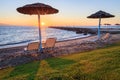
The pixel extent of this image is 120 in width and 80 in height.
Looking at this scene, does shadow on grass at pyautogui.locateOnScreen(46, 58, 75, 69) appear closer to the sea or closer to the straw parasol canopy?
the straw parasol canopy

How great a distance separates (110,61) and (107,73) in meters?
1.38

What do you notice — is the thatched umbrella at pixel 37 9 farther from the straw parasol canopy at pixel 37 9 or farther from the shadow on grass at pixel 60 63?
the shadow on grass at pixel 60 63

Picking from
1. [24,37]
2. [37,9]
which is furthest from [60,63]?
[24,37]

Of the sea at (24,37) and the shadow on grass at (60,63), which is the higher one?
the shadow on grass at (60,63)

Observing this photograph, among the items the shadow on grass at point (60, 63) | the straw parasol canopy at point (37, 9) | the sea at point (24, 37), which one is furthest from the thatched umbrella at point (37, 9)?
the sea at point (24, 37)

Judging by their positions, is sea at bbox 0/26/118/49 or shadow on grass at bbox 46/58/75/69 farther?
sea at bbox 0/26/118/49

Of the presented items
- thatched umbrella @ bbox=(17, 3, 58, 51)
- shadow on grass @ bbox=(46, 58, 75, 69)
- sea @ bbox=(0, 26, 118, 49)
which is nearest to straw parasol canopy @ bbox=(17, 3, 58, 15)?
thatched umbrella @ bbox=(17, 3, 58, 51)

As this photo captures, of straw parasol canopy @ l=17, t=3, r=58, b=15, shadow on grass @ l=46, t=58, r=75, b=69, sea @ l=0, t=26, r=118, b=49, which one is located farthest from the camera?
sea @ l=0, t=26, r=118, b=49

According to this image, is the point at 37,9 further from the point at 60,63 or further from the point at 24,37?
the point at 24,37

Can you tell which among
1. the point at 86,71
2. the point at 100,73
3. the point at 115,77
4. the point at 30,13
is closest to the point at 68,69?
the point at 86,71

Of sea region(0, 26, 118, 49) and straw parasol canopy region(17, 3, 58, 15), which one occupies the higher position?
straw parasol canopy region(17, 3, 58, 15)

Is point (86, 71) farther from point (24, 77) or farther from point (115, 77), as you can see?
point (24, 77)

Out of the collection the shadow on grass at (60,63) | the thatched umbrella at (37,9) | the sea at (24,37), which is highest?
the thatched umbrella at (37,9)

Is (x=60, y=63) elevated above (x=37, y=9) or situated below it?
below
